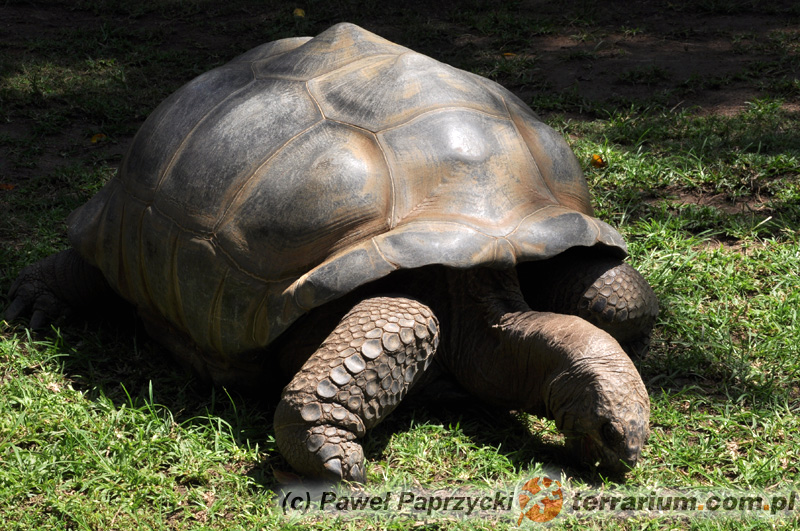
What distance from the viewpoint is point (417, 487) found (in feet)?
8.82

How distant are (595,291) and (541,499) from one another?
A: 877mm

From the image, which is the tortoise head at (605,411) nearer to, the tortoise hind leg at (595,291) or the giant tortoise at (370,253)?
the giant tortoise at (370,253)

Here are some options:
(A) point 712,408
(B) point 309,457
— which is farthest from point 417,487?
(A) point 712,408

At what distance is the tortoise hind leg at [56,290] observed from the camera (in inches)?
148

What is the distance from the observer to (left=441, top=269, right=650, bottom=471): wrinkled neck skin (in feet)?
8.55

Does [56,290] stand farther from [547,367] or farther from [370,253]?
[547,367]

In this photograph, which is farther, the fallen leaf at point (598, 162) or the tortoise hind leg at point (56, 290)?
the fallen leaf at point (598, 162)

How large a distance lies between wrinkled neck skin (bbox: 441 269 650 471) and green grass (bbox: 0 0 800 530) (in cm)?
13

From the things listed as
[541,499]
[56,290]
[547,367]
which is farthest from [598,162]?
[56,290]

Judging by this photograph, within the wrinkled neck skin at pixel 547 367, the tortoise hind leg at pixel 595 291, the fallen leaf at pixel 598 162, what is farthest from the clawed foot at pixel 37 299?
the fallen leaf at pixel 598 162

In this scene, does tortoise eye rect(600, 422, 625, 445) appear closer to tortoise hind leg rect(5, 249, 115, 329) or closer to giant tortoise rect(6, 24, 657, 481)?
giant tortoise rect(6, 24, 657, 481)

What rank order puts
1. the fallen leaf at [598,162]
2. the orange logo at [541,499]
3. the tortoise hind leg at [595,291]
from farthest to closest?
the fallen leaf at [598,162] < the tortoise hind leg at [595,291] < the orange logo at [541,499]

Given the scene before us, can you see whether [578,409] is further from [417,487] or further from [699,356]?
[699,356]

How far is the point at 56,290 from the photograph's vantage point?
3.79 m
